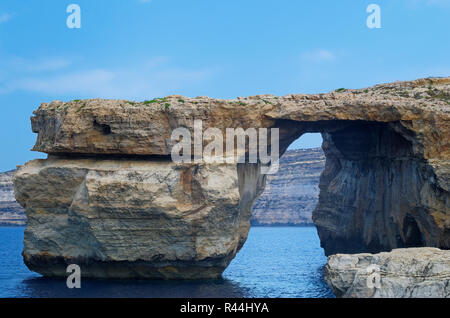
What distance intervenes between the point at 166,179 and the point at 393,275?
10.7 metres

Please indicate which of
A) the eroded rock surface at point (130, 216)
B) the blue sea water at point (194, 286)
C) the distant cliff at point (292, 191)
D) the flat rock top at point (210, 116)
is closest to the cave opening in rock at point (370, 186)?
the flat rock top at point (210, 116)

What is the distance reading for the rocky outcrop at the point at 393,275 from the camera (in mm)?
18656

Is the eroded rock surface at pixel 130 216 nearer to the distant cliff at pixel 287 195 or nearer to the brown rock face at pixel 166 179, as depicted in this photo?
the brown rock face at pixel 166 179

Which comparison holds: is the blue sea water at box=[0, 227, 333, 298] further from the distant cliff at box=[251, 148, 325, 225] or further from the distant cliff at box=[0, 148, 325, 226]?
the distant cliff at box=[0, 148, 325, 226]

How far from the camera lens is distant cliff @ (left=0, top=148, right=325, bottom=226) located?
92.5 m

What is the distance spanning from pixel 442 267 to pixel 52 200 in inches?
651

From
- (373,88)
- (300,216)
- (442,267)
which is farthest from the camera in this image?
(300,216)

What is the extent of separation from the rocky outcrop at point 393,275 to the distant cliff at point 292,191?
71.2m

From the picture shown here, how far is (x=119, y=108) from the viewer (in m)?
26.2

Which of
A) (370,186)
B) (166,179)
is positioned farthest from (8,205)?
(166,179)

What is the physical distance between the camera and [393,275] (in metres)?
19.1

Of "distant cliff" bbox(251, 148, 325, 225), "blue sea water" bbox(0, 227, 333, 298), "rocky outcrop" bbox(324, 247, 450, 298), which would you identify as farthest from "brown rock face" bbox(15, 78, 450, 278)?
"distant cliff" bbox(251, 148, 325, 225)

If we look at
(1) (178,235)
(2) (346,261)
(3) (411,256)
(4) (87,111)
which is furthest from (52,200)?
(3) (411,256)

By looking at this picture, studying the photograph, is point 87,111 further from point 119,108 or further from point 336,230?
point 336,230
